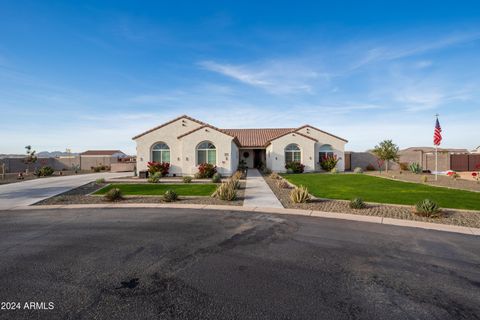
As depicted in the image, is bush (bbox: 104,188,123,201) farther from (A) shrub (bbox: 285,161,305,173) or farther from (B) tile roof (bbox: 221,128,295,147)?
(B) tile roof (bbox: 221,128,295,147)

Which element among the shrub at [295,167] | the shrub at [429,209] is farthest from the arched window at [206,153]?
the shrub at [429,209]

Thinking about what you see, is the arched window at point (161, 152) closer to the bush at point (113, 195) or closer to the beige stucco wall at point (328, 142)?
the bush at point (113, 195)

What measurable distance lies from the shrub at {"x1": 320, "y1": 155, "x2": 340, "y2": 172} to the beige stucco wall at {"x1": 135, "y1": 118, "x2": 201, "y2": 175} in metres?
16.0

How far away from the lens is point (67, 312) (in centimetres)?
338

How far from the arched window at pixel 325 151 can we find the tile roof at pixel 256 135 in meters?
4.86

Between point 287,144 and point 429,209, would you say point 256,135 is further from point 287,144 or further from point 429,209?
point 429,209

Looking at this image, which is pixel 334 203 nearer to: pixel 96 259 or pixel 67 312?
pixel 96 259

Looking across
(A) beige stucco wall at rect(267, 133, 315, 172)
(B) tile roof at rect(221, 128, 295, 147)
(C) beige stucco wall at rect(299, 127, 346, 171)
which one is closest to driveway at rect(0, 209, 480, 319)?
(A) beige stucco wall at rect(267, 133, 315, 172)

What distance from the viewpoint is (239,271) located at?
4.63 m

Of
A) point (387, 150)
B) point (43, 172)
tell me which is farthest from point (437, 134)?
point (43, 172)

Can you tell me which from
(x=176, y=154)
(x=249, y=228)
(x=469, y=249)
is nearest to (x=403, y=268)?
(x=469, y=249)

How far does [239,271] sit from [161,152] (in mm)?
21275

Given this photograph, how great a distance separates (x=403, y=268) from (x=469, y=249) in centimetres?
239

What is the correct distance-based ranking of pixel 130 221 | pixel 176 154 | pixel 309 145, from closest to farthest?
pixel 130 221
pixel 176 154
pixel 309 145
